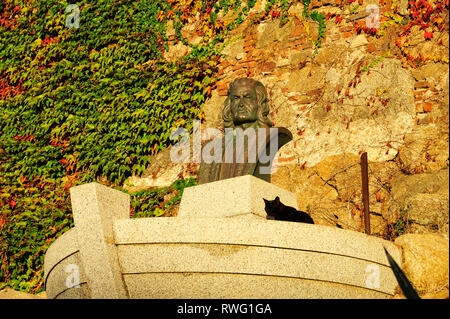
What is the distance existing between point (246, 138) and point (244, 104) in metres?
0.32

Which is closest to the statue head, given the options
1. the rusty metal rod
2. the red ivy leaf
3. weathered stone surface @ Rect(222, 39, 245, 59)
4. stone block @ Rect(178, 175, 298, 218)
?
stone block @ Rect(178, 175, 298, 218)

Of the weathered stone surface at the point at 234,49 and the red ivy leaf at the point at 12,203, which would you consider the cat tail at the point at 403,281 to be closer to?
the weathered stone surface at the point at 234,49

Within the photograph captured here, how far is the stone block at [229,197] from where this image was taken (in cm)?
460

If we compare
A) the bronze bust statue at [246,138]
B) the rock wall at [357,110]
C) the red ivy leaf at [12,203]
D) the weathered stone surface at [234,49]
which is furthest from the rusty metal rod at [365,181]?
the red ivy leaf at [12,203]

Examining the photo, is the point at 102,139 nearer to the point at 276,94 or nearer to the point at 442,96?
the point at 276,94

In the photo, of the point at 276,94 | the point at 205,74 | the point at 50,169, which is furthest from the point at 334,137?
the point at 50,169

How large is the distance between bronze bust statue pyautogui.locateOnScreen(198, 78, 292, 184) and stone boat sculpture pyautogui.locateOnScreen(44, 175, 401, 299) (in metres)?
1.10

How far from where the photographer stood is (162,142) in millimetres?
7250

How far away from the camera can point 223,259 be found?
3.93 meters

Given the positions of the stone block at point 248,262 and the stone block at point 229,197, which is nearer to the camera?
the stone block at point 248,262

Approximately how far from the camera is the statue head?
209 inches

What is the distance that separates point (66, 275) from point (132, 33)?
439 centimetres

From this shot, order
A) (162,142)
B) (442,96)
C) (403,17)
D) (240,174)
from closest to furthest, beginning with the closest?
(240,174) < (442,96) < (403,17) < (162,142)
